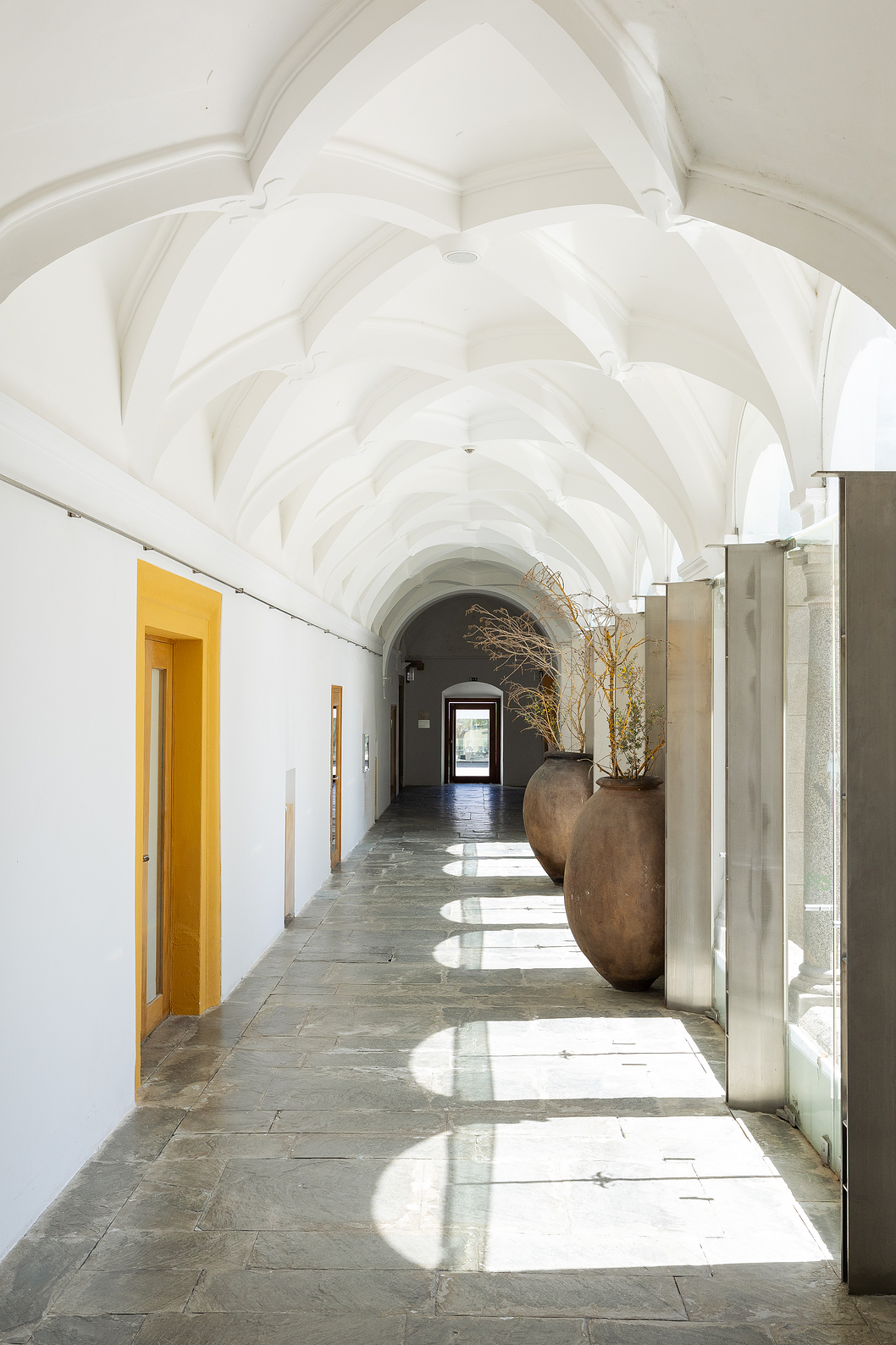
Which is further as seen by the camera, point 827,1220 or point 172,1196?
point 172,1196

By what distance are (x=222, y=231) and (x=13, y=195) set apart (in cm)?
115

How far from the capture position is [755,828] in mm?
4785

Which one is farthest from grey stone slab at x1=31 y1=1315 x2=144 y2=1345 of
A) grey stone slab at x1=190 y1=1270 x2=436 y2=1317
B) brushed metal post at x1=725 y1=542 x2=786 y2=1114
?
brushed metal post at x1=725 y1=542 x2=786 y2=1114

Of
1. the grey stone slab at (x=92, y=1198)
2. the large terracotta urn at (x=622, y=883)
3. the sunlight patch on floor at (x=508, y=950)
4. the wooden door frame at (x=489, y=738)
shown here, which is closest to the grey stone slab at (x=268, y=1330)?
the grey stone slab at (x=92, y=1198)

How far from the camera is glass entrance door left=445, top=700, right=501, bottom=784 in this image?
26.1 metres

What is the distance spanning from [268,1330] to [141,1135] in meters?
1.69

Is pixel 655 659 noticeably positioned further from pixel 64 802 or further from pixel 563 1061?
pixel 64 802

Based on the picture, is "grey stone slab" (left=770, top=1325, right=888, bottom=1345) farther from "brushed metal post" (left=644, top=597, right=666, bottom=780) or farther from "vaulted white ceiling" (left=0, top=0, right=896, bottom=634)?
"brushed metal post" (left=644, top=597, right=666, bottom=780)

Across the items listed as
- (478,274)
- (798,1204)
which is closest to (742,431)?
(478,274)

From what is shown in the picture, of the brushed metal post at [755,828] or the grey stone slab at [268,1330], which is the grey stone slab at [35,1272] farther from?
the brushed metal post at [755,828]

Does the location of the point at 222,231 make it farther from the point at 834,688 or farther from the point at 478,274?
the point at 834,688

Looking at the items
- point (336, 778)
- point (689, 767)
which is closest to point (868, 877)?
point (689, 767)

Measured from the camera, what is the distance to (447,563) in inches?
785

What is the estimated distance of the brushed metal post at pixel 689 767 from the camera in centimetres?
623
